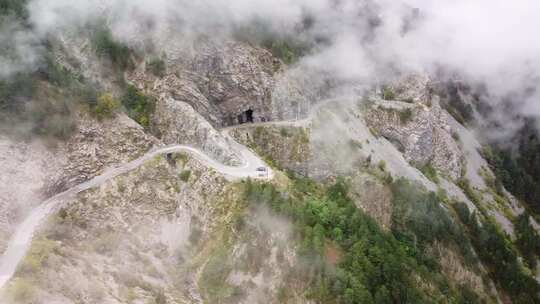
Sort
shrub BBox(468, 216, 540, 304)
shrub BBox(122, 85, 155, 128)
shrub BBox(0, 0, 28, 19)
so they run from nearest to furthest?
shrub BBox(0, 0, 28, 19)
shrub BBox(122, 85, 155, 128)
shrub BBox(468, 216, 540, 304)

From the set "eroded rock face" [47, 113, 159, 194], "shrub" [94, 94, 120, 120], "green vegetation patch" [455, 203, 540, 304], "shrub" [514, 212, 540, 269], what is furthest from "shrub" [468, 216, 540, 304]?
"shrub" [94, 94, 120, 120]

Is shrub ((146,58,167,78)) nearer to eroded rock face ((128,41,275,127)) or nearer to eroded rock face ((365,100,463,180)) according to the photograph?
eroded rock face ((128,41,275,127))

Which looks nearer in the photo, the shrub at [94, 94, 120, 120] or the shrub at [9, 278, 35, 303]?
the shrub at [9, 278, 35, 303]

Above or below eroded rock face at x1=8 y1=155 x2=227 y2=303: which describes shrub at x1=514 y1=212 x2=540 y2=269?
below

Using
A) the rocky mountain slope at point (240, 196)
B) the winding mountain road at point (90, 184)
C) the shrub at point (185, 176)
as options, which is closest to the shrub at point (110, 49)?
the rocky mountain slope at point (240, 196)

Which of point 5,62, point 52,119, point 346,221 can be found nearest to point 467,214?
point 346,221
